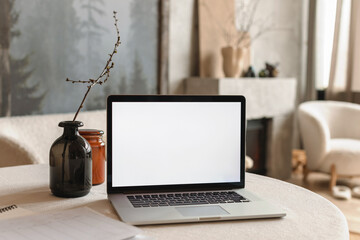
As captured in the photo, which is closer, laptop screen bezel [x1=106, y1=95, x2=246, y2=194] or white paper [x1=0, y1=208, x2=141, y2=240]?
white paper [x1=0, y1=208, x2=141, y2=240]

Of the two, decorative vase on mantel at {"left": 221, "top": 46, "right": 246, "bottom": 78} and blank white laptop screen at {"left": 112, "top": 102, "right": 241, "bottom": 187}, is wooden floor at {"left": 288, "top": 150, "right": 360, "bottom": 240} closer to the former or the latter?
decorative vase on mantel at {"left": 221, "top": 46, "right": 246, "bottom": 78}

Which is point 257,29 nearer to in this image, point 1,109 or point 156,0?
point 156,0

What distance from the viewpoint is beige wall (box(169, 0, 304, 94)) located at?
11.0 feet

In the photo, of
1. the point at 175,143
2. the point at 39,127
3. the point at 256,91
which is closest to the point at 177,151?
the point at 175,143

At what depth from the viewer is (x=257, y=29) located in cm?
409

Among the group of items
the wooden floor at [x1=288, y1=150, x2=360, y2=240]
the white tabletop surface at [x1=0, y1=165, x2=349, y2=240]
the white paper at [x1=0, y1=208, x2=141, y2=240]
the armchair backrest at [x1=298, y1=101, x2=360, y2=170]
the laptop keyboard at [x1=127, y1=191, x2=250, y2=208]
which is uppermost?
the white paper at [x1=0, y1=208, x2=141, y2=240]

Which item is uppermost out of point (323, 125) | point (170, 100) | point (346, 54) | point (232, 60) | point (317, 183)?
point (346, 54)

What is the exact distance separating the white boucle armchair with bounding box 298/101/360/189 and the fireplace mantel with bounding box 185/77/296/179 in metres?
0.20

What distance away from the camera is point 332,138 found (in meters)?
4.03

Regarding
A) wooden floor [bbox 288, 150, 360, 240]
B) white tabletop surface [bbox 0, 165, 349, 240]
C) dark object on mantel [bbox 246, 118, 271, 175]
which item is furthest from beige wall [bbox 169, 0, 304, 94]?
white tabletop surface [bbox 0, 165, 349, 240]

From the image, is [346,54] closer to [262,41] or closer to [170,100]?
[262,41]

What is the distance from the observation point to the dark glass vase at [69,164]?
41.4 inches

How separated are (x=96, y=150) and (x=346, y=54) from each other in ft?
13.1

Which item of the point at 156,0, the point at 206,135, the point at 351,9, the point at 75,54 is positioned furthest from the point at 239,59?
the point at 206,135
